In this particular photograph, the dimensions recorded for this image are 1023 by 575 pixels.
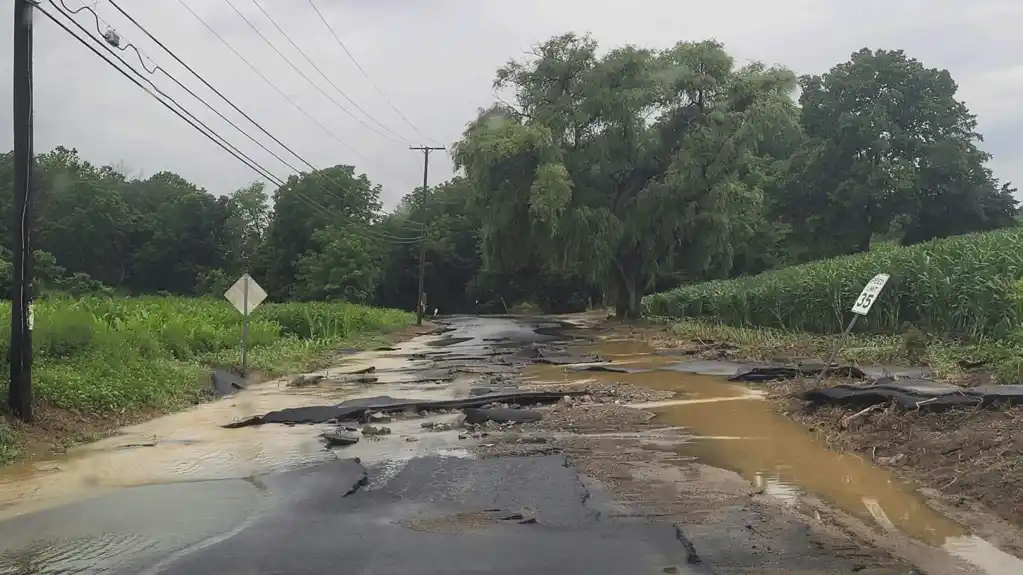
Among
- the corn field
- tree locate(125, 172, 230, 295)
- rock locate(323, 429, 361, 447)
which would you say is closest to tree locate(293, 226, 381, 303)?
tree locate(125, 172, 230, 295)

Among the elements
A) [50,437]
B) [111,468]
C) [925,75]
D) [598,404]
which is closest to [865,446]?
[598,404]

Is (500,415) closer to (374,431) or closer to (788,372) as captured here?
(374,431)

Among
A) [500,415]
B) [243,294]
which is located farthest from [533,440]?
[243,294]

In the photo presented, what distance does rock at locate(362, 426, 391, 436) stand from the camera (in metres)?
10.6

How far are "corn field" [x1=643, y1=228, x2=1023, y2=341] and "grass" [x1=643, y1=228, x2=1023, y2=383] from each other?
2 centimetres

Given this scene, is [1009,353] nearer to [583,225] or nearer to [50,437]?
[50,437]

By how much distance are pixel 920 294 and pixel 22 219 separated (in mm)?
15887

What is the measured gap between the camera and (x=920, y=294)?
57.7 ft

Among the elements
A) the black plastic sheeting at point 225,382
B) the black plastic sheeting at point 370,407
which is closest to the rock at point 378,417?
the black plastic sheeting at point 370,407

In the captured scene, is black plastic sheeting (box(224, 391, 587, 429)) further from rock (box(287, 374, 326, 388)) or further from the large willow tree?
the large willow tree

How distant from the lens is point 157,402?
1356 centimetres

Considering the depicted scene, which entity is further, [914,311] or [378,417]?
[914,311]

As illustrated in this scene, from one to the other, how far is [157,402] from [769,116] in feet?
93.9

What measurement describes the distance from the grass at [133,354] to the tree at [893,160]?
3594 centimetres
